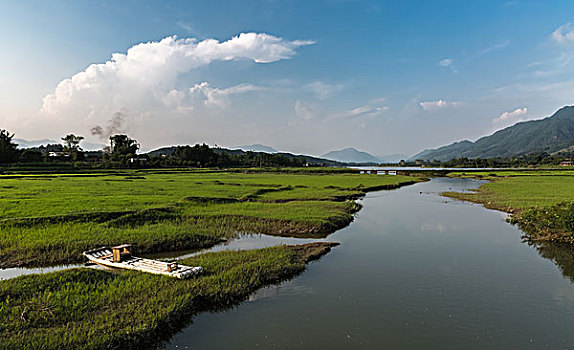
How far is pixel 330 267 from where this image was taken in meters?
14.9

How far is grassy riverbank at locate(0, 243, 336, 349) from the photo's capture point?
7.93 metres

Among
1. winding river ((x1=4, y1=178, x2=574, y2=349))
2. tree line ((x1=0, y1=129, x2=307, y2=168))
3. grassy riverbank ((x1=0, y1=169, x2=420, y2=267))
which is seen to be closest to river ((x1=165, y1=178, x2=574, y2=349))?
winding river ((x1=4, y1=178, x2=574, y2=349))

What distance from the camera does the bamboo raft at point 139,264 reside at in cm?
1184

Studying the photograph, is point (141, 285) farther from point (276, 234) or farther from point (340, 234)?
point (340, 234)

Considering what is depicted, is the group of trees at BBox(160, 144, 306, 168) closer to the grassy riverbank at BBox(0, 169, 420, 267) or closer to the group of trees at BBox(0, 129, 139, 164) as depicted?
the group of trees at BBox(0, 129, 139, 164)

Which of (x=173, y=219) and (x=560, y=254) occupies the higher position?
(x=173, y=219)

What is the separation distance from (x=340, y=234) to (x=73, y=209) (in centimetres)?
1796

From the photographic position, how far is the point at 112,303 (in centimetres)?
966

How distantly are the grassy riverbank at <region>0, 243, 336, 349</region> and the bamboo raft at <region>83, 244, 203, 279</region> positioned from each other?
0.29 meters

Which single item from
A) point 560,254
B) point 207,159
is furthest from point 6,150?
point 560,254

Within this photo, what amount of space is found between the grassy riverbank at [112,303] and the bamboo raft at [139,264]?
0.95 ft

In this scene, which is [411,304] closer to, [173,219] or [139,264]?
[139,264]

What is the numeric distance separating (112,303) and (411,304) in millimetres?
8962

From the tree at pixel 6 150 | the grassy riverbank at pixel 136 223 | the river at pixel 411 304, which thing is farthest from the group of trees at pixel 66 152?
the river at pixel 411 304
